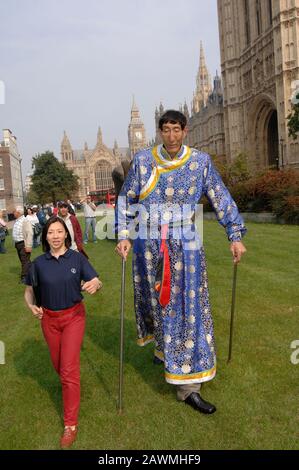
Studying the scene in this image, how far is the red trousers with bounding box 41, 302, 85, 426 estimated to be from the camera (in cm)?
330

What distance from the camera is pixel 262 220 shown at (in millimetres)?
18609

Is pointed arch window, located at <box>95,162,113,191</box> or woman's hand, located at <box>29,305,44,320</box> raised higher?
pointed arch window, located at <box>95,162,113,191</box>

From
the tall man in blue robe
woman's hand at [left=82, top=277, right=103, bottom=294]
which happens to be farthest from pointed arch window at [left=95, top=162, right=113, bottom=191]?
woman's hand at [left=82, top=277, right=103, bottom=294]

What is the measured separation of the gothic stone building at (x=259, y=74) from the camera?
34.9 metres

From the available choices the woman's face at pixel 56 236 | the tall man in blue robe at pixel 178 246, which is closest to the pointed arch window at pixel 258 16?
the tall man in blue robe at pixel 178 246

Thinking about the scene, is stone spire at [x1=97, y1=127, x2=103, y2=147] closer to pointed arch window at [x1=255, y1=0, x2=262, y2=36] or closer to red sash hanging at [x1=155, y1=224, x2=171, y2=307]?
pointed arch window at [x1=255, y1=0, x2=262, y2=36]

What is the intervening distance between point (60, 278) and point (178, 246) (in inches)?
41.4

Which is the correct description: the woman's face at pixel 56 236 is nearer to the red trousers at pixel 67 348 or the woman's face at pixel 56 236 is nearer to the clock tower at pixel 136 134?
the red trousers at pixel 67 348

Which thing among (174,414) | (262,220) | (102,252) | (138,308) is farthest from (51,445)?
(262,220)

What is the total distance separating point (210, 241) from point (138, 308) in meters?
9.79

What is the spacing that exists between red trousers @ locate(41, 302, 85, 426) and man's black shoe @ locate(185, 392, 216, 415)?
954 mm

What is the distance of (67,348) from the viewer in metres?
3.31

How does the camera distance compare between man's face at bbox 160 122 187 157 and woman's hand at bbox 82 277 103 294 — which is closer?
woman's hand at bbox 82 277 103 294

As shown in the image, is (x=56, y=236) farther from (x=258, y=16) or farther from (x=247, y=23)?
(x=247, y=23)
